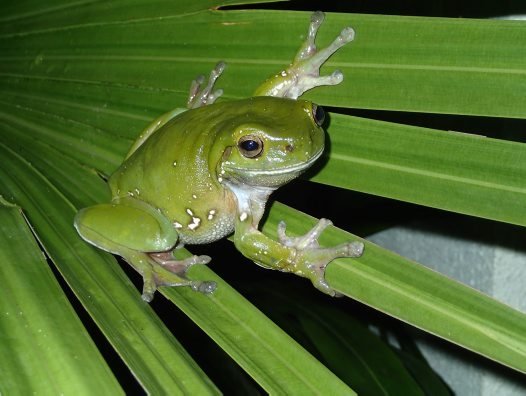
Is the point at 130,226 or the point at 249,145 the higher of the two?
the point at 249,145

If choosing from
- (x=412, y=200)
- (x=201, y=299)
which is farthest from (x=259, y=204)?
(x=412, y=200)

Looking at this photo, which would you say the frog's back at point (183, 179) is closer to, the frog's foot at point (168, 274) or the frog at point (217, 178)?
the frog at point (217, 178)

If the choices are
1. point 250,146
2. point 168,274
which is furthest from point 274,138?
point 168,274

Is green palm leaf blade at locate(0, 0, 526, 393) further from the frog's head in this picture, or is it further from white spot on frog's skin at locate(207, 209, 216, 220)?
white spot on frog's skin at locate(207, 209, 216, 220)

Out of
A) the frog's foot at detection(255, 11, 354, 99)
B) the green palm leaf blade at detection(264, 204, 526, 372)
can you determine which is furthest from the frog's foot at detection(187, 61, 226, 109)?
the green palm leaf blade at detection(264, 204, 526, 372)

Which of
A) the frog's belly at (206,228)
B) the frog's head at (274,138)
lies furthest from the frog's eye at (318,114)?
the frog's belly at (206,228)

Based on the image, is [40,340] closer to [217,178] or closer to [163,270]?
[163,270]
